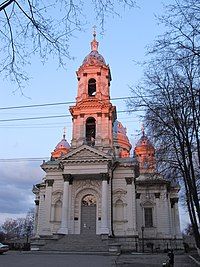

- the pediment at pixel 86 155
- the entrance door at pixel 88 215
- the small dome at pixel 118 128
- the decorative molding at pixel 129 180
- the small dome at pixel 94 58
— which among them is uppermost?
the small dome at pixel 94 58

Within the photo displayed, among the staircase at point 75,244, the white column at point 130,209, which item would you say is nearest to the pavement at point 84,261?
the staircase at point 75,244

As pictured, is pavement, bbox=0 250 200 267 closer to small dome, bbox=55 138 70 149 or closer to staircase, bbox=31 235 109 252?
staircase, bbox=31 235 109 252

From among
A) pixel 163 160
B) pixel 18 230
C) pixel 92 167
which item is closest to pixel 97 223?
pixel 92 167

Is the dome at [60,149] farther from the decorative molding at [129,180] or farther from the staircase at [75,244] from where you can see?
the staircase at [75,244]

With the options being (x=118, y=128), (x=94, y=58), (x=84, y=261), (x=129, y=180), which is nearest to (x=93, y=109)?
(x=94, y=58)

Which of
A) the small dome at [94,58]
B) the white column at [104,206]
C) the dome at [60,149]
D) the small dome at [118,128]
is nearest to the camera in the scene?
the white column at [104,206]

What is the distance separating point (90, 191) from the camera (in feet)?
118

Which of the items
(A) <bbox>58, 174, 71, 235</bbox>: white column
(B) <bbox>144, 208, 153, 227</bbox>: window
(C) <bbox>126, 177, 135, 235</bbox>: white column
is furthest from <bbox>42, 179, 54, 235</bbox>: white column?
(B) <bbox>144, 208, 153, 227</bbox>: window

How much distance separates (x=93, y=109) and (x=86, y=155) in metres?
7.80

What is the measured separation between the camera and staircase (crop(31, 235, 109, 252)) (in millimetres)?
27281

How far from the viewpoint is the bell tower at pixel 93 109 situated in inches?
1553

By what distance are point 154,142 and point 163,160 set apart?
47.5 inches

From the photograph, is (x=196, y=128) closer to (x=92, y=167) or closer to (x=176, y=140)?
(x=176, y=140)

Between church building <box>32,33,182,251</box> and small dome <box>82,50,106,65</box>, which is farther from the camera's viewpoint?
small dome <box>82,50,106,65</box>
